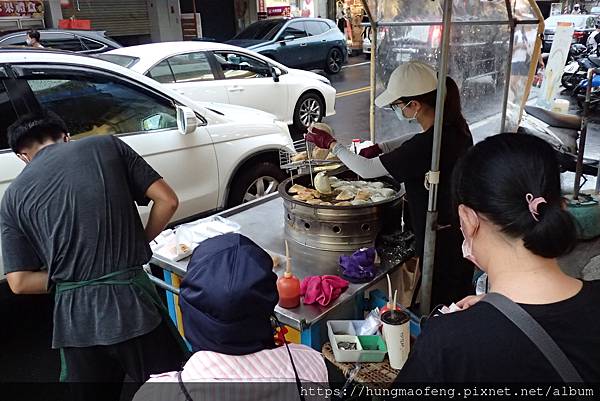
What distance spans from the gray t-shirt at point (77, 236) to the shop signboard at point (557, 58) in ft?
17.1

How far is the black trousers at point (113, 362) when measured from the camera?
2.09 meters

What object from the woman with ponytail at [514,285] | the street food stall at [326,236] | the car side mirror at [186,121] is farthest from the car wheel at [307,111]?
the woman with ponytail at [514,285]

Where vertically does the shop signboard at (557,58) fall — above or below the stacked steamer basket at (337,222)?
above

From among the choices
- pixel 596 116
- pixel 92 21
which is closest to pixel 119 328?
pixel 596 116

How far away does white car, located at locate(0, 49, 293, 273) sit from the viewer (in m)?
3.35

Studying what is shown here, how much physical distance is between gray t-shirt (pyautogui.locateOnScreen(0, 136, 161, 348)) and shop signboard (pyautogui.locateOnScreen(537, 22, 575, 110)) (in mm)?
5218

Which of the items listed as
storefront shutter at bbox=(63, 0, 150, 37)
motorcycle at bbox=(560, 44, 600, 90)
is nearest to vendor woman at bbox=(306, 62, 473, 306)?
motorcycle at bbox=(560, 44, 600, 90)

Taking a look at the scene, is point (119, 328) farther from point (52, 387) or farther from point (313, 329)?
point (52, 387)

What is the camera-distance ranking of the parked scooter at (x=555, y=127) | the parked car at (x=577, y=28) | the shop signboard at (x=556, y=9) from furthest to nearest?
the shop signboard at (x=556, y=9) → the parked car at (x=577, y=28) → the parked scooter at (x=555, y=127)

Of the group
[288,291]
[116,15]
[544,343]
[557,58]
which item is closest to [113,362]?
[288,291]

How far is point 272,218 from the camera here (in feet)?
11.0

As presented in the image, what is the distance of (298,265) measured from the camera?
268 cm

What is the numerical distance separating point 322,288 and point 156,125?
236 centimetres

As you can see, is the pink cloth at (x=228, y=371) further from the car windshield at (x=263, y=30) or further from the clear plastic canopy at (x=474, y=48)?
the car windshield at (x=263, y=30)
